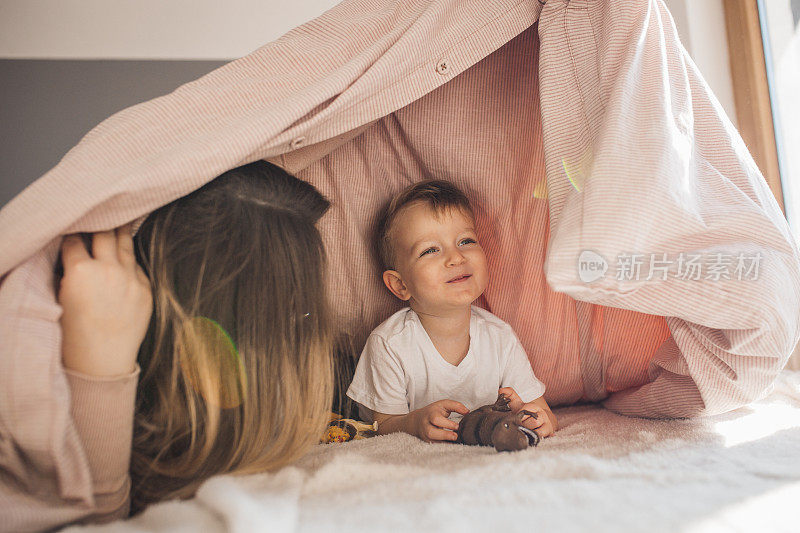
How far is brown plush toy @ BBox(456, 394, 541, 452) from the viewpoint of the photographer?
2.72ft

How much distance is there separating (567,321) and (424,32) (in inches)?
22.5

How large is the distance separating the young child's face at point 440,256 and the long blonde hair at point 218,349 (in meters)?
0.34

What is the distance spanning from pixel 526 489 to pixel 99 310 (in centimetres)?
49

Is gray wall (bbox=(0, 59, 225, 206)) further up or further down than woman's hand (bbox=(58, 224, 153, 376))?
further up

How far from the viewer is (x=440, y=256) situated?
109 cm

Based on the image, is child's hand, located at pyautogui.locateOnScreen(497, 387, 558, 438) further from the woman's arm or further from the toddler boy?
the woman's arm

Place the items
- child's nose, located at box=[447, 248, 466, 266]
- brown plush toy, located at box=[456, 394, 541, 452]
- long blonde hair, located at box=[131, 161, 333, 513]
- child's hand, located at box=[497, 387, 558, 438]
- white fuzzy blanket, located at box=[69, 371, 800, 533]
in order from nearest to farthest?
white fuzzy blanket, located at box=[69, 371, 800, 533], long blonde hair, located at box=[131, 161, 333, 513], brown plush toy, located at box=[456, 394, 541, 452], child's hand, located at box=[497, 387, 558, 438], child's nose, located at box=[447, 248, 466, 266]

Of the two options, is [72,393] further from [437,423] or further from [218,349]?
[437,423]

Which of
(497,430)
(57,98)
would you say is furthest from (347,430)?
(57,98)

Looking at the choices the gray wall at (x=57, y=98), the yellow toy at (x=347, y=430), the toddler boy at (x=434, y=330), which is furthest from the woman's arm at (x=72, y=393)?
the gray wall at (x=57, y=98)

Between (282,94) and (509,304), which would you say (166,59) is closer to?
(282,94)

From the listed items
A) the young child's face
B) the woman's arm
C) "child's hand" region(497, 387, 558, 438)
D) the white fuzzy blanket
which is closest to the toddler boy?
the young child's face

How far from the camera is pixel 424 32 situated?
841 millimetres

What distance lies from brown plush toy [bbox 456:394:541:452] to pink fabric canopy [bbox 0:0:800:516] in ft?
0.69
